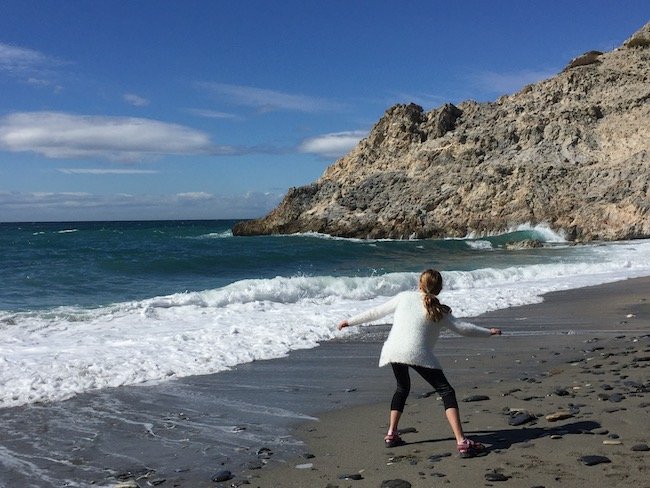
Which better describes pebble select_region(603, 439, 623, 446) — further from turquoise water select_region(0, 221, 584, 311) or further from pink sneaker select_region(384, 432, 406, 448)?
turquoise water select_region(0, 221, 584, 311)

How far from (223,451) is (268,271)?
23.0 m

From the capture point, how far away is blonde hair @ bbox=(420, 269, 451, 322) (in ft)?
16.4

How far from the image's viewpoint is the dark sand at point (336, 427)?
451cm

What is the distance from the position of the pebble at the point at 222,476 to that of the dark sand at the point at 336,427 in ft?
0.13

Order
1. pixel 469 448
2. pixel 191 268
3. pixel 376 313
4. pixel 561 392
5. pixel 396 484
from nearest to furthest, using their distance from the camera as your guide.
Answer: pixel 396 484 → pixel 469 448 → pixel 376 313 → pixel 561 392 → pixel 191 268

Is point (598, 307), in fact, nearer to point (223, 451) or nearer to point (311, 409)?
point (311, 409)

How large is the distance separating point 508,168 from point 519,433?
50.4m

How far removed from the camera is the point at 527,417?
5.52 meters

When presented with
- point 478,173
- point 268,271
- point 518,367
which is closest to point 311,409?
point 518,367

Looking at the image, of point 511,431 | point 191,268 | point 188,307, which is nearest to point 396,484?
point 511,431

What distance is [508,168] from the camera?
174 ft

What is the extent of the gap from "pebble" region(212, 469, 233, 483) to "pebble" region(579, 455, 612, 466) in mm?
2445

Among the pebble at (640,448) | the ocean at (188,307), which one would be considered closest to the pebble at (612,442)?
the pebble at (640,448)

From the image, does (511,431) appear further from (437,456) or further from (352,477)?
(352,477)
